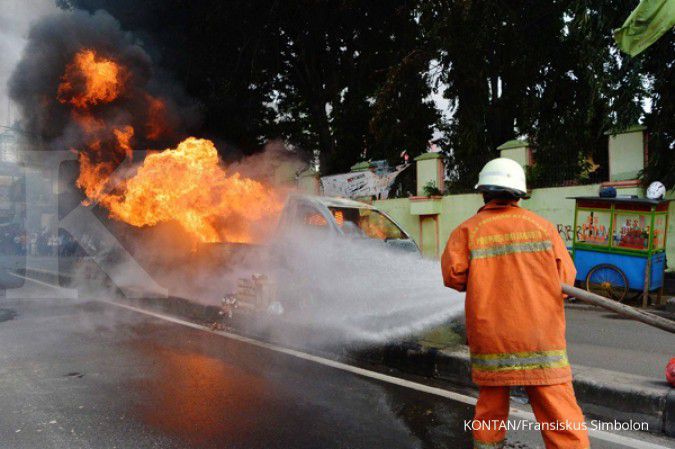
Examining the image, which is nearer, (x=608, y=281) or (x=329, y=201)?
(x=329, y=201)

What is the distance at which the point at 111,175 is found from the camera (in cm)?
1266

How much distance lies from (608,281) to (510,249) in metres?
7.62

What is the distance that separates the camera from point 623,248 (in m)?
8.98

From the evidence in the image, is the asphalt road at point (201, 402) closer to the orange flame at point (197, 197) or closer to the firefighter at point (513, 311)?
the firefighter at point (513, 311)

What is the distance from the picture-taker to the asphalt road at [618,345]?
530 centimetres

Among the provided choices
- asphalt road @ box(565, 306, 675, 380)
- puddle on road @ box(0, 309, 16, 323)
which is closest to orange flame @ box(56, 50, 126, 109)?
puddle on road @ box(0, 309, 16, 323)

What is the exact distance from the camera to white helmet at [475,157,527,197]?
275cm

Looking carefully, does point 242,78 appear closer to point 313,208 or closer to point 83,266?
point 83,266

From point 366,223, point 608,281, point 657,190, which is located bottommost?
point 608,281

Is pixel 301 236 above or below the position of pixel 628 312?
above

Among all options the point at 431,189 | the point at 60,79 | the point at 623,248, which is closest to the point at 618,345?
the point at 623,248

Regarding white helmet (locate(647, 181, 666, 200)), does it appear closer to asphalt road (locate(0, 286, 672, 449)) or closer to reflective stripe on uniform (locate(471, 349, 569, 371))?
asphalt road (locate(0, 286, 672, 449))

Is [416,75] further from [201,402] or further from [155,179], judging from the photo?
[201,402]

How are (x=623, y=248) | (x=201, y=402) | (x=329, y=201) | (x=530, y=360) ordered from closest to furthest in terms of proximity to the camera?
(x=530, y=360)
(x=201, y=402)
(x=329, y=201)
(x=623, y=248)
